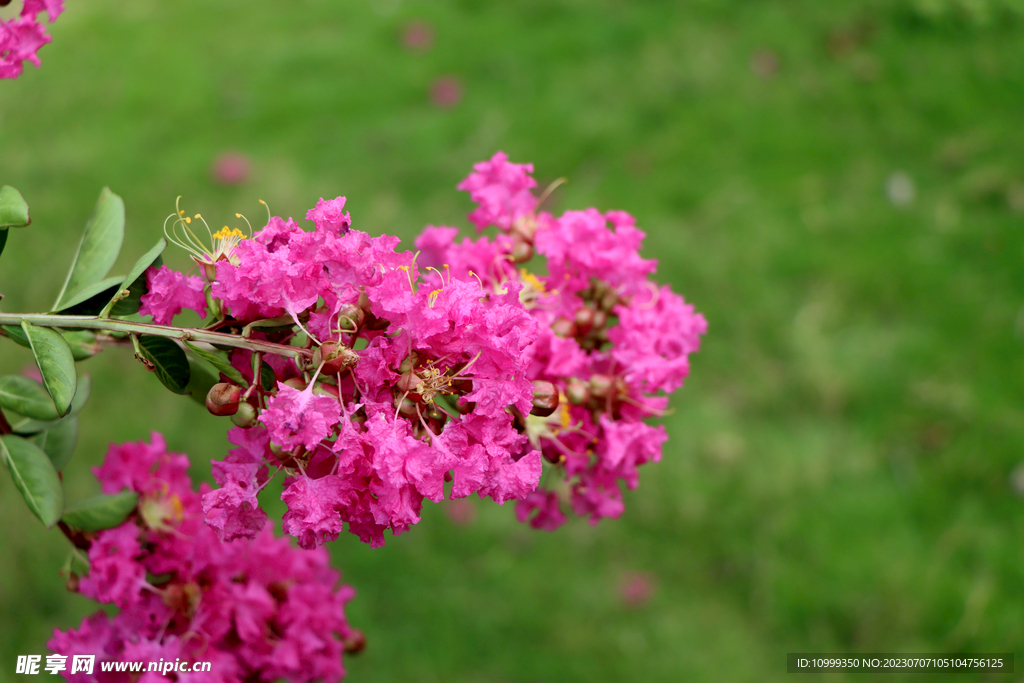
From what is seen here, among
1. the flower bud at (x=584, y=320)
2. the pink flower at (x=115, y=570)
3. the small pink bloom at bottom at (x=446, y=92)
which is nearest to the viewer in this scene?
the pink flower at (x=115, y=570)

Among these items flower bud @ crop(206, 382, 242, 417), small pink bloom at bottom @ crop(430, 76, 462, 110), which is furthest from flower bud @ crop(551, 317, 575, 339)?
small pink bloom at bottom @ crop(430, 76, 462, 110)

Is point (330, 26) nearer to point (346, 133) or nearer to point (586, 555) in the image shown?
point (346, 133)

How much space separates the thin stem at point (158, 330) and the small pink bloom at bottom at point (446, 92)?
9.67ft

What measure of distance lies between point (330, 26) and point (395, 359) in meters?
3.65

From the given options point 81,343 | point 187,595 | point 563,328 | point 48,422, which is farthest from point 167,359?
point 563,328

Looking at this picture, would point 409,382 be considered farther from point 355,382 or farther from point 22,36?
point 22,36

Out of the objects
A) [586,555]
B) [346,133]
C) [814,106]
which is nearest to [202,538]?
[586,555]

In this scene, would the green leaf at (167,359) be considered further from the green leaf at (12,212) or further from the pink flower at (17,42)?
the pink flower at (17,42)

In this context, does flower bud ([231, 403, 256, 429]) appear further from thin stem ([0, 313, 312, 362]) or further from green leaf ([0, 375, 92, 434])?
green leaf ([0, 375, 92, 434])

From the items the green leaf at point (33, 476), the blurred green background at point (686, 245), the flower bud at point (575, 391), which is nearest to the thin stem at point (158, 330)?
the green leaf at point (33, 476)

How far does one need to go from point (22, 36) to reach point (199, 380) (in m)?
0.63

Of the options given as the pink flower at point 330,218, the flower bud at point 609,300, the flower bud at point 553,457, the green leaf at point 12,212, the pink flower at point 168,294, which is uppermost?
the flower bud at point 609,300

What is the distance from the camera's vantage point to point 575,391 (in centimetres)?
135

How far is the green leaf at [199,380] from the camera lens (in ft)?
4.00
